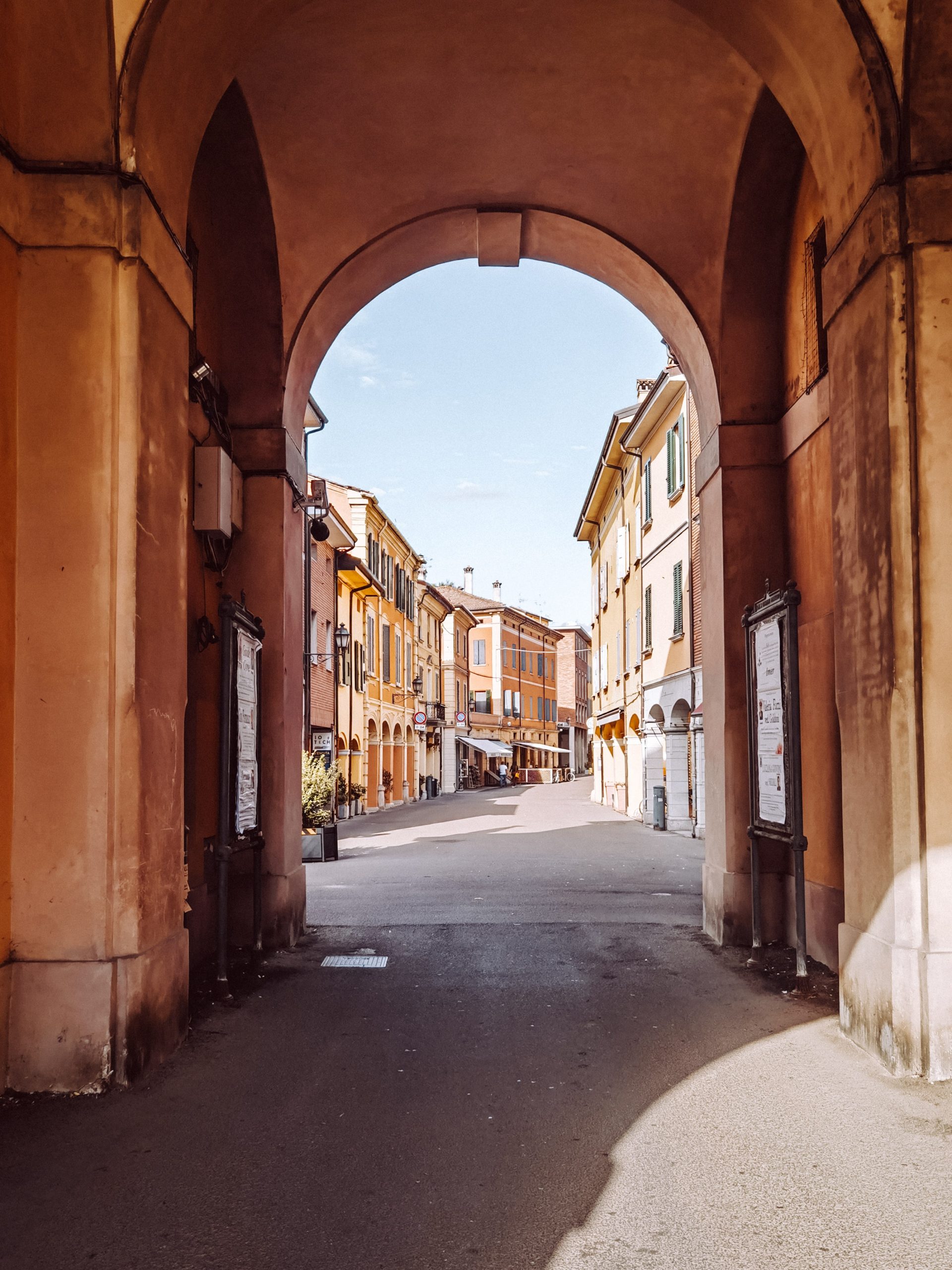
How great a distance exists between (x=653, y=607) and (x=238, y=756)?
63.5ft

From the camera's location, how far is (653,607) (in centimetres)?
2519

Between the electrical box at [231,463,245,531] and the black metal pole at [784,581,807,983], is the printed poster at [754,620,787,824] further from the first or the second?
the electrical box at [231,463,245,531]

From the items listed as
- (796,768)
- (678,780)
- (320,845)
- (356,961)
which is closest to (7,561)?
(356,961)

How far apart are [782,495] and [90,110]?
5460 millimetres

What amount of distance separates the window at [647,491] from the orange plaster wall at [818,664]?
58.1 ft

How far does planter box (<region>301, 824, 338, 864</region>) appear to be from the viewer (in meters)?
16.0

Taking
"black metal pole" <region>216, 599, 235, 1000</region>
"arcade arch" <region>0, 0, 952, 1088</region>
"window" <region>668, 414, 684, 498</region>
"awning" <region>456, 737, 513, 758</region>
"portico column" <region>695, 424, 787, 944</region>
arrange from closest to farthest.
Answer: "arcade arch" <region>0, 0, 952, 1088</region> < "black metal pole" <region>216, 599, 235, 1000</region> < "portico column" <region>695, 424, 787, 944</region> < "window" <region>668, 414, 684, 498</region> < "awning" <region>456, 737, 513, 758</region>

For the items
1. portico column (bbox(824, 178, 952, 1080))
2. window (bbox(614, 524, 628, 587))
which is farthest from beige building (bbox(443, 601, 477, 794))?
portico column (bbox(824, 178, 952, 1080))

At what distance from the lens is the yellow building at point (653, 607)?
21.2m

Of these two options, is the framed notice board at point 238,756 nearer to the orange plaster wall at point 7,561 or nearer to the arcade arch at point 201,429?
the arcade arch at point 201,429

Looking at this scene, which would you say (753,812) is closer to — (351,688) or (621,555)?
(621,555)

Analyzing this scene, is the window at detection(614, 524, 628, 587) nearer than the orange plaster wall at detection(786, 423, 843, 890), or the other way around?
the orange plaster wall at detection(786, 423, 843, 890)

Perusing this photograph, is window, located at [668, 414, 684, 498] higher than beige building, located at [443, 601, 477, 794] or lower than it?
higher

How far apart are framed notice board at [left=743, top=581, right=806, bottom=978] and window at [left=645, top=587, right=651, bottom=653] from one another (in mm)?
18060
